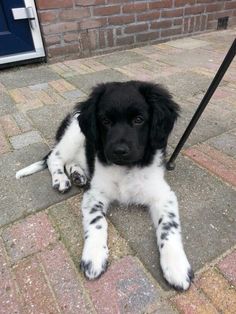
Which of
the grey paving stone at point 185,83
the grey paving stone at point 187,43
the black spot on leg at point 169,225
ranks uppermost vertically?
the black spot on leg at point 169,225

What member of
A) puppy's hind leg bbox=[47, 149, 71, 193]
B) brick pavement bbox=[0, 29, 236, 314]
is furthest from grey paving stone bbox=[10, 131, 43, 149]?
puppy's hind leg bbox=[47, 149, 71, 193]

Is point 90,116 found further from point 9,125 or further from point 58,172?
point 9,125

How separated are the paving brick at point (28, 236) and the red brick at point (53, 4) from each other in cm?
341

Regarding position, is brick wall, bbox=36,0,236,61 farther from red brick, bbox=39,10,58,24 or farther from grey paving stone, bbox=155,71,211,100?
grey paving stone, bbox=155,71,211,100

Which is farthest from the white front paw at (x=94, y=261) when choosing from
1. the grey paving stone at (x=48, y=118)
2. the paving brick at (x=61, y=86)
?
the paving brick at (x=61, y=86)

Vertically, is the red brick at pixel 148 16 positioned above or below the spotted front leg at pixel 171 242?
above

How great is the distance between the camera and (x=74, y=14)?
4.75 m

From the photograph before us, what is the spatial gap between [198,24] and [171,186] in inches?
188

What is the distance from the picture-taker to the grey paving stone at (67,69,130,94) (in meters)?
4.16

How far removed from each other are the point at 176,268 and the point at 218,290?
8.8 inches

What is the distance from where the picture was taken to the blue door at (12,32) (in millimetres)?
4355

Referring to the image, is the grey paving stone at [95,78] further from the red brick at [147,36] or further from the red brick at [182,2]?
the red brick at [182,2]

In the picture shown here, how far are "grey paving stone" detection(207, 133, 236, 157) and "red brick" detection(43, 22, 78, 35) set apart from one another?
303 centimetres

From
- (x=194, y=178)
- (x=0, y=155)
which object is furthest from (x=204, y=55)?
(x=0, y=155)
